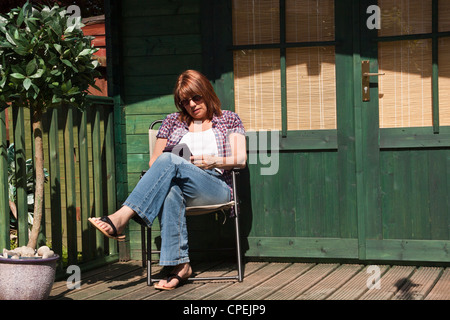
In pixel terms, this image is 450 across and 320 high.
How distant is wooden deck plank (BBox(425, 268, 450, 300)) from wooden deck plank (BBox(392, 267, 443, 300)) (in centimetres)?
2

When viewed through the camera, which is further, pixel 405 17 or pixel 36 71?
pixel 405 17

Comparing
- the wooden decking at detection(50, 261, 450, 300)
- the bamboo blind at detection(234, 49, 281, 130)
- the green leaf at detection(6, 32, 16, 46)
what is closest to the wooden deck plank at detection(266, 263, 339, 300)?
the wooden decking at detection(50, 261, 450, 300)

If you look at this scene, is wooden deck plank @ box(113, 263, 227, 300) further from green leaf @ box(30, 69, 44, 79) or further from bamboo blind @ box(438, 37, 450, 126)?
bamboo blind @ box(438, 37, 450, 126)

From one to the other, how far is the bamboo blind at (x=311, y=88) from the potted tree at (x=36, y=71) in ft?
4.59

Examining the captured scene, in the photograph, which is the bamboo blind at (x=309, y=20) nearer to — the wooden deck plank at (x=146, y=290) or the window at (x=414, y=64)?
the window at (x=414, y=64)

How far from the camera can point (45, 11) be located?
3.17 meters

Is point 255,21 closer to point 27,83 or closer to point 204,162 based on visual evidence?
point 204,162

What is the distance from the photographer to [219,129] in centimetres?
394

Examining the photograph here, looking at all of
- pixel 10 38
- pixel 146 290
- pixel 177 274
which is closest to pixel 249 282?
pixel 177 274

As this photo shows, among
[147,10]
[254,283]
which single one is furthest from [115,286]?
[147,10]

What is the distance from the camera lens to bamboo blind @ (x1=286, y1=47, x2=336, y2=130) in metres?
4.16

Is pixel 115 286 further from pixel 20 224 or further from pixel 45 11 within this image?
pixel 45 11

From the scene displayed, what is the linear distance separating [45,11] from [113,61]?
4.18ft

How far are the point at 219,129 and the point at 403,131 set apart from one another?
1073 millimetres
